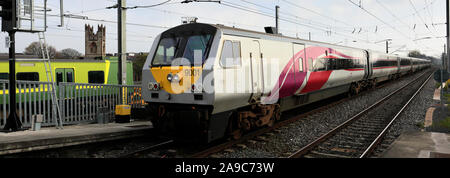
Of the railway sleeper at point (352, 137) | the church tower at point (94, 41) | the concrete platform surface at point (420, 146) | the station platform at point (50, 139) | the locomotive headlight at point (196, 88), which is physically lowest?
the railway sleeper at point (352, 137)

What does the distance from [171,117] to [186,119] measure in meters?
0.47

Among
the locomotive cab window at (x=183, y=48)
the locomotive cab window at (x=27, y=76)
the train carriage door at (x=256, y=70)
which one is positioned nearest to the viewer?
the locomotive cab window at (x=183, y=48)

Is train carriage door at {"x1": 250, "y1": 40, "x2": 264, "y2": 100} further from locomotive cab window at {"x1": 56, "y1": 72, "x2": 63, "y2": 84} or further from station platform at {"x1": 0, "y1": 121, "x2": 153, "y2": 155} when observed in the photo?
locomotive cab window at {"x1": 56, "y1": 72, "x2": 63, "y2": 84}

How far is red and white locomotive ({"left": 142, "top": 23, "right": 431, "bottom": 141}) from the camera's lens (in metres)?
6.95

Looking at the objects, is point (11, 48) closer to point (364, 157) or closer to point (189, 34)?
point (189, 34)

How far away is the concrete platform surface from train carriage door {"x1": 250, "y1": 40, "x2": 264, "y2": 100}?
10.5 ft

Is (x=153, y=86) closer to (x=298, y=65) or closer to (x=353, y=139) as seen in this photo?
(x=298, y=65)

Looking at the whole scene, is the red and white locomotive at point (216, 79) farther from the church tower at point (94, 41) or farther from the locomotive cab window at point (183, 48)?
the church tower at point (94, 41)

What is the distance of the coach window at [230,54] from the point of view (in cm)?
716

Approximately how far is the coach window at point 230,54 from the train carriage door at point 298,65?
3.40 metres

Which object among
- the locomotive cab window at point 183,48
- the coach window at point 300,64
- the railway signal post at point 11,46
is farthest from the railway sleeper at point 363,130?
the railway signal post at point 11,46

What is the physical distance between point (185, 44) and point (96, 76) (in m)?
10.3

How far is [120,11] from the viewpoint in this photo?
1198cm

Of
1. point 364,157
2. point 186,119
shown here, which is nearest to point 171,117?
point 186,119
